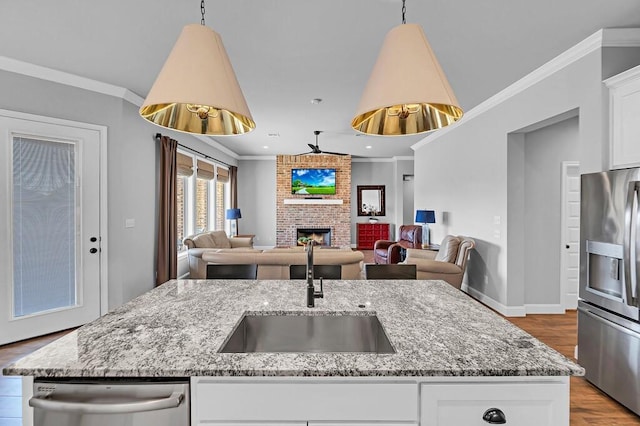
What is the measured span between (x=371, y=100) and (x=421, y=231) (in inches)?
234

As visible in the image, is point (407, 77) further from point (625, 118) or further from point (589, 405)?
point (589, 405)

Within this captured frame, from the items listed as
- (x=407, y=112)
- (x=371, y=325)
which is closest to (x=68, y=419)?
(x=371, y=325)

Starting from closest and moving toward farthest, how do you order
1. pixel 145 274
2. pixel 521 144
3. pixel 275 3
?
pixel 275 3
pixel 521 144
pixel 145 274

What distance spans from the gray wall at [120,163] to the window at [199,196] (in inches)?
33.5

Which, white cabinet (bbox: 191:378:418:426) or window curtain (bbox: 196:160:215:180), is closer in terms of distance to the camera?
white cabinet (bbox: 191:378:418:426)

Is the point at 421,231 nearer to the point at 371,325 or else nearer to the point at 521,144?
the point at 521,144

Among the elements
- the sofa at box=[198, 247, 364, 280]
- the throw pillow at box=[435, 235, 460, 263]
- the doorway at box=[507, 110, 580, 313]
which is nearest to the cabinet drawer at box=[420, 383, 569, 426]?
the sofa at box=[198, 247, 364, 280]

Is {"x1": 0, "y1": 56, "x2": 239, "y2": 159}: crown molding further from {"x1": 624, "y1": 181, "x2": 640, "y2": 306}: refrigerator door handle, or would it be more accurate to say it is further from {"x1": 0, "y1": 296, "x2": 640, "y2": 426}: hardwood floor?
{"x1": 624, "y1": 181, "x2": 640, "y2": 306}: refrigerator door handle

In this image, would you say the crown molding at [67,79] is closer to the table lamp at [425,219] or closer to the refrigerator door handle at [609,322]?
the table lamp at [425,219]

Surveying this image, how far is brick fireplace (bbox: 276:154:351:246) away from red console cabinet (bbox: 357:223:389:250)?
834 millimetres

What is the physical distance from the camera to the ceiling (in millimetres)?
2287

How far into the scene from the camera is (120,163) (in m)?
3.90

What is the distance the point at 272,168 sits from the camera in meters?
9.23

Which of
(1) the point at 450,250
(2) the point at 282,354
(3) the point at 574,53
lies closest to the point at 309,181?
(1) the point at 450,250
